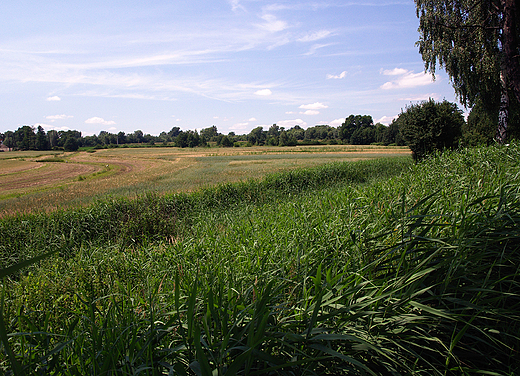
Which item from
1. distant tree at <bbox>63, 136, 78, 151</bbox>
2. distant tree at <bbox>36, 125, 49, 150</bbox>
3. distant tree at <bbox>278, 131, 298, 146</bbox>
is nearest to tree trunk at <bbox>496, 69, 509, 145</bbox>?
distant tree at <bbox>36, 125, 49, 150</bbox>

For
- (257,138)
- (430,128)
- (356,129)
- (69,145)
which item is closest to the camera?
(430,128)

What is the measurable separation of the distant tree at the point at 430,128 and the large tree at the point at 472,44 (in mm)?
4227

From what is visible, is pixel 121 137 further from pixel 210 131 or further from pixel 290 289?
pixel 290 289

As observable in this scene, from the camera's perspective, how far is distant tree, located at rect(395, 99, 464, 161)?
23.4 meters

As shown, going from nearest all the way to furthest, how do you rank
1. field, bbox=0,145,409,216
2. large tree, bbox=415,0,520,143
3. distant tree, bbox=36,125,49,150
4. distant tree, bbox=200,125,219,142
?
1. field, bbox=0,145,409,216
2. large tree, bbox=415,0,520,143
3. distant tree, bbox=36,125,49,150
4. distant tree, bbox=200,125,219,142

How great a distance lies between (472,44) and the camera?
17.5m

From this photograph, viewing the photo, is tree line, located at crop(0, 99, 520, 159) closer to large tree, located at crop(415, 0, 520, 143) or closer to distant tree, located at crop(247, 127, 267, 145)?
distant tree, located at crop(247, 127, 267, 145)

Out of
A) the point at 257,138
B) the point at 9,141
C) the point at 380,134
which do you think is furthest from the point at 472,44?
the point at 257,138

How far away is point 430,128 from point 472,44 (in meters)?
7.10

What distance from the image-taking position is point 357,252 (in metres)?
2.79

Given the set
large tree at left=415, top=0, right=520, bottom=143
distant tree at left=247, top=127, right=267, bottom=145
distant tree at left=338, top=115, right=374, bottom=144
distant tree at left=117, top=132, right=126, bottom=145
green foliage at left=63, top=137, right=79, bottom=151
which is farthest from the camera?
distant tree at left=117, top=132, right=126, bottom=145

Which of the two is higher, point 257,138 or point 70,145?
point 257,138

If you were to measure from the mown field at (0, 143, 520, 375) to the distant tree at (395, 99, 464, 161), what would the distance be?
1736 cm

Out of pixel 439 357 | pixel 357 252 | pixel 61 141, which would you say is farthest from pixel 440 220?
→ pixel 61 141
